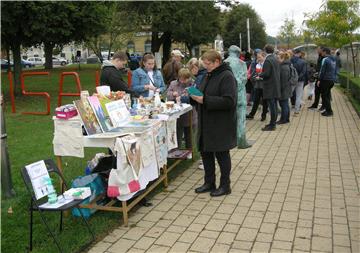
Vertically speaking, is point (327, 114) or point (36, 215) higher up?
point (327, 114)

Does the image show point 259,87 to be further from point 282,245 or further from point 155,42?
point 155,42

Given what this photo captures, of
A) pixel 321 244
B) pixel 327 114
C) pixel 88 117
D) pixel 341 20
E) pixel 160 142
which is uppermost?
pixel 341 20

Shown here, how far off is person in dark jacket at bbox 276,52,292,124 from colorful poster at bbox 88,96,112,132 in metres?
6.16

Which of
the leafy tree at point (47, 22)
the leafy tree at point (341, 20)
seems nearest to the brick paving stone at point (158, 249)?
the leafy tree at point (47, 22)

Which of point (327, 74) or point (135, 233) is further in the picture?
point (327, 74)

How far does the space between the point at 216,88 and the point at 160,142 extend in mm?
993

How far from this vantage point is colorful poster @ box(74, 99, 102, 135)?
15.8ft

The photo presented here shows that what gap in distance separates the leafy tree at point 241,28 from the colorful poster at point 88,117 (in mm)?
67339

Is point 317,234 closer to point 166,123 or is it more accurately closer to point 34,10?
point 166,123

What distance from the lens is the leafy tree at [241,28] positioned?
72062mm

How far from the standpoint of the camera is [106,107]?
204 inches

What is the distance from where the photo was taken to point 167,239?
4.27 meters

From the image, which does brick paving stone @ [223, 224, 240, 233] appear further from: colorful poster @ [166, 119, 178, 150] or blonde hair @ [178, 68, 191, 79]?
blonde hair @ [178, 68, 191, 79]

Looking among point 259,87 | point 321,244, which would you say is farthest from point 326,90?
point 321,244
